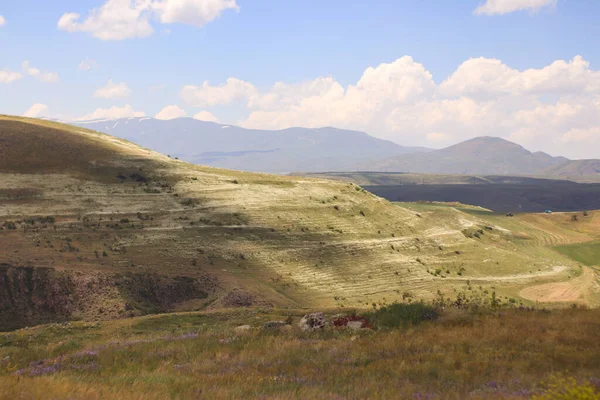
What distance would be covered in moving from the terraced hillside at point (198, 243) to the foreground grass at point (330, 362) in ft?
69.2

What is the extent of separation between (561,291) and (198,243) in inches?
2045

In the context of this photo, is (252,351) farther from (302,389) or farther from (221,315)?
(221,315)

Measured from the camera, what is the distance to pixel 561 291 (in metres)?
70.5

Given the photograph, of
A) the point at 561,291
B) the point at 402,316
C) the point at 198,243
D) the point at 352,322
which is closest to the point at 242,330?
the point at 352,322

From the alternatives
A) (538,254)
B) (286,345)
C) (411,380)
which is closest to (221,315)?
(286,345)

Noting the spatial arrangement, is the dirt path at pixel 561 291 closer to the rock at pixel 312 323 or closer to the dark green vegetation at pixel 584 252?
the dark green vegetation at pixel 584 252

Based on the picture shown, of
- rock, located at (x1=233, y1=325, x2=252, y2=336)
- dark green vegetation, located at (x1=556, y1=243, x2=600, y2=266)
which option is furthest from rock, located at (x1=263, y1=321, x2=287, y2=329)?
dark green vegetation, located at (x1=556, y1=243, x2=600, y2=266)

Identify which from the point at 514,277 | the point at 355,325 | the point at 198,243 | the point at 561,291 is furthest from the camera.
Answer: the point at 514,277

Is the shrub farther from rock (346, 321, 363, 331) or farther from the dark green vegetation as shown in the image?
the dark green vegetation

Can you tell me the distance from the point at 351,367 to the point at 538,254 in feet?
318

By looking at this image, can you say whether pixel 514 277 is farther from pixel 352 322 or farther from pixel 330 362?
pixel 330 362

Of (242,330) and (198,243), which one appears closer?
(242,330)

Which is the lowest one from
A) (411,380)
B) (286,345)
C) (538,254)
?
(538,254)

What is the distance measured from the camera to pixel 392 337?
18.1 metres
